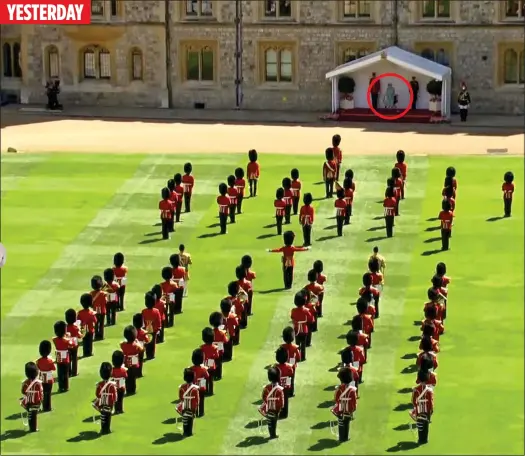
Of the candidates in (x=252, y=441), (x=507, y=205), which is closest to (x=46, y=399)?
(x=252, y=441)

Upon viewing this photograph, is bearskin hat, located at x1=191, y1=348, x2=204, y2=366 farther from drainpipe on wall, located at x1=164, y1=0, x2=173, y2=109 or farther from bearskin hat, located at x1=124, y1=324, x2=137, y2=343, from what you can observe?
drainpipe on wall, located at x1=164, y1=0, x2=173, y2=109

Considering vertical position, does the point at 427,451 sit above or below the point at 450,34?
below

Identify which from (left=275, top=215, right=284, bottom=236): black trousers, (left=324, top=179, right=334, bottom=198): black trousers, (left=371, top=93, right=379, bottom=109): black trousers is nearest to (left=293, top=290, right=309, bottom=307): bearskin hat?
(left=275, top=215, right=284, bottom=236): black trousers

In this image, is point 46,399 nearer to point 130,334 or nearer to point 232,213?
point 130,334

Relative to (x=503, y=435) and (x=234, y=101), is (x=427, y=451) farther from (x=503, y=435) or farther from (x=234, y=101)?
(x=234, y=101)

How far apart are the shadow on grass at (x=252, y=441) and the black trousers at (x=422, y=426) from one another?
310cm

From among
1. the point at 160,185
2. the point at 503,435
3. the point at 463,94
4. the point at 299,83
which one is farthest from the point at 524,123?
the point at 503,435

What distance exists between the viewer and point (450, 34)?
279 feet

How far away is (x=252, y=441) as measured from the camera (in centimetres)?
4191

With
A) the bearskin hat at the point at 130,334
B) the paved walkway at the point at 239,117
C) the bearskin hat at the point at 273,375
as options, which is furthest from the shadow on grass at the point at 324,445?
the paved walkway at the point at 239,117

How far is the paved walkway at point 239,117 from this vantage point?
265 feet

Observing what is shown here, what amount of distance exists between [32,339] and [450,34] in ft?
128

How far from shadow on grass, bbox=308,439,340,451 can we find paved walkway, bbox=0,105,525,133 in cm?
3883

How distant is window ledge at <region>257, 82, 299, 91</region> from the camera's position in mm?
86750
